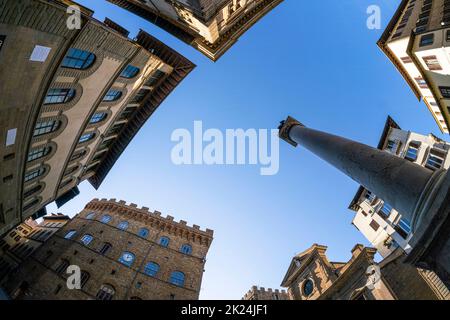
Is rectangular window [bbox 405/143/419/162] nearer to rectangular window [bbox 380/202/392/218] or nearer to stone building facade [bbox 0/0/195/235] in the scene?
rectangular window [bbox 380/202/392/218]

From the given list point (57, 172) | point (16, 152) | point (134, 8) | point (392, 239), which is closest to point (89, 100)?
point (16, 152)

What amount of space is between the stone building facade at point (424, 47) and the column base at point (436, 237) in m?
23.2

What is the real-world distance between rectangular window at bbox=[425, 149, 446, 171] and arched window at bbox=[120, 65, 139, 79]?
88.9ft

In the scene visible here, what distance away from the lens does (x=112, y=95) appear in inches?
738

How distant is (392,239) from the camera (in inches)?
939

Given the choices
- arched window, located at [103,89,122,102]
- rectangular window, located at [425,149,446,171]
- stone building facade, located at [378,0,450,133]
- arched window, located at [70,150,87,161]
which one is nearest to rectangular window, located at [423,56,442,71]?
stone building facade, located at [378,0,450,133]

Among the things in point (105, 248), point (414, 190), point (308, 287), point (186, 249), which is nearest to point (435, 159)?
point (308, 287)

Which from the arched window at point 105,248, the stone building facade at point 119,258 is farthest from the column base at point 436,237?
the arched window at point 105,248

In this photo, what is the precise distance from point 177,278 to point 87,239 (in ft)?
35.0

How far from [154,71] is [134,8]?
310 inches

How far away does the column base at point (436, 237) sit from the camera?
4.41m

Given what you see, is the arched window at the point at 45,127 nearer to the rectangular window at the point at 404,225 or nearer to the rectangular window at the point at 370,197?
the rectangular window at the point at 404,225
